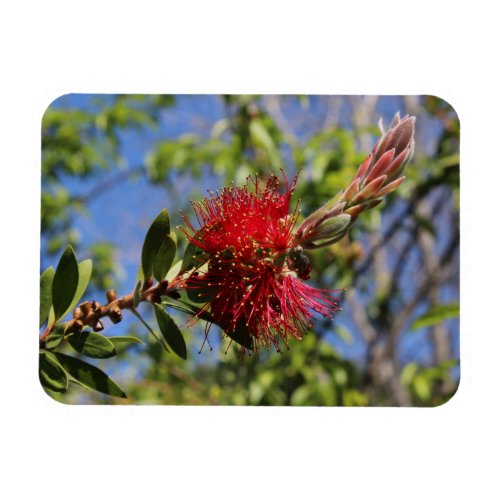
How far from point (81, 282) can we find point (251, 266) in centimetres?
21

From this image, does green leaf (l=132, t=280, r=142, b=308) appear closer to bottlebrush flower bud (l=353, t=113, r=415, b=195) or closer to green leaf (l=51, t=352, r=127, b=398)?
green leaf (l=51, t=352, r=127, b=398)

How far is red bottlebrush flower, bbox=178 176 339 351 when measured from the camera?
81 cm

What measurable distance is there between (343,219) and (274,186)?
166 millimetres

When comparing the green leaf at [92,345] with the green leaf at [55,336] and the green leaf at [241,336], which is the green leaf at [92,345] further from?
the green leaf at [241,336]

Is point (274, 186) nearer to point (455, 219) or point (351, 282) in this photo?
point (351, 282)

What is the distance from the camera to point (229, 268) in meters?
0.82

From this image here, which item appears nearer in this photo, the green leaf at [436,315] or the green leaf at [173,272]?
the green leaf at [173,272]

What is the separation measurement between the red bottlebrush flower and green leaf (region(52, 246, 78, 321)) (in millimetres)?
136

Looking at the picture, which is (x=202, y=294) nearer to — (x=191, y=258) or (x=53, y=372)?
(x=191, y=258)

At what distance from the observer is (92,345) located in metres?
0.82

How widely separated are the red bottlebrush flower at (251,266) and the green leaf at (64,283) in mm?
136

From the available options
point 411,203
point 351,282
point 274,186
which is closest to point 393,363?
point 351,282

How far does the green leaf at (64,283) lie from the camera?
32.8 inches

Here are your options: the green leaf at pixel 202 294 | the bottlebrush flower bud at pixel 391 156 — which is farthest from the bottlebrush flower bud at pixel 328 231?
the green leaf at pixel 202 294
